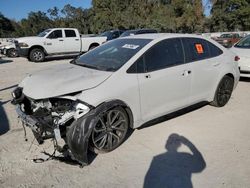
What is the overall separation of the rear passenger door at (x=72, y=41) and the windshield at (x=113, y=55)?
10.3m

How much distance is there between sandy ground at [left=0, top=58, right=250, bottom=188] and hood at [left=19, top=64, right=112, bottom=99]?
38.0 inches

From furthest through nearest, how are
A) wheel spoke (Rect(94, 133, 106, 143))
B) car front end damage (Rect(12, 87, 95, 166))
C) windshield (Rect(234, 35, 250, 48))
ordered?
windshield (Rect(234, 35, 250, 48))
wheel spoke (Rect(94, 133, 106, 143))
car front end damage (Rect(12, 87, 95, 166))

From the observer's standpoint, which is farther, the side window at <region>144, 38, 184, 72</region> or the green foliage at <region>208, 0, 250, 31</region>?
the green foliage at <region>208, 0, 250, 31</region>

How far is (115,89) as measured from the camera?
3799mm

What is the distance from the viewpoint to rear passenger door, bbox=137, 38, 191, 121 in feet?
13.7

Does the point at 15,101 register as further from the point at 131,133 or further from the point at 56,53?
the point at 56,53

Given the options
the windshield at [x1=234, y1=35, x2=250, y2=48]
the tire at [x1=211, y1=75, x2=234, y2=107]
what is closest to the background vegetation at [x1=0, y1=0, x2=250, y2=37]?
the windshield at [x1=234, y1=35, x2=250, y2=48]

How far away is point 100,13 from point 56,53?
129ft

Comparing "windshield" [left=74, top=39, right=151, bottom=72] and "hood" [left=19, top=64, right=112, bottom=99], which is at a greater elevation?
"windshield" [left=74, top=39, right=151, bottom=72]

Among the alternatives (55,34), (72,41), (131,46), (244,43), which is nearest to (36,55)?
(55,34)

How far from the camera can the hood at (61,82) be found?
11.7 ft

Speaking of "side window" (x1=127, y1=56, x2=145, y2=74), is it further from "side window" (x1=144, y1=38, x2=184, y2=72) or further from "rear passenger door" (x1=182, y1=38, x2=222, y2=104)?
"rear passenger door" (x1=182, y1=38, x2=222, y2=104)

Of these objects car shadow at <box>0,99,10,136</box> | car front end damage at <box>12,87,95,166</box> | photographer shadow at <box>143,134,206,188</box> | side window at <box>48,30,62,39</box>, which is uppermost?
side window at <box>48,30,62,39</box>

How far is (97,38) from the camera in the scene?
16406mm
